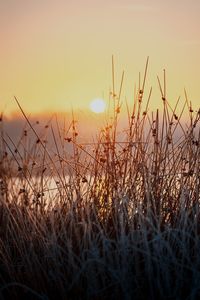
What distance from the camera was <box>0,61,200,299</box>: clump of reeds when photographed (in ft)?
9.85

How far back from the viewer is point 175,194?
12.7ft

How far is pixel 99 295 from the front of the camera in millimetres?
3010

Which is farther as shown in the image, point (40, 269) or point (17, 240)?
point (17, 240)

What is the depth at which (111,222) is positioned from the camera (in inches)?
147

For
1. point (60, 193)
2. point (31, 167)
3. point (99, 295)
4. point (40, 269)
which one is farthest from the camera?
point (31, 167)

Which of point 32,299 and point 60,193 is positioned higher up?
point 60,193

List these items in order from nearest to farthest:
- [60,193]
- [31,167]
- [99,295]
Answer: [99,295] < [60,193] < [31,167]

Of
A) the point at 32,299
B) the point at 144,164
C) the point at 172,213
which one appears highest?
the point at 144,164

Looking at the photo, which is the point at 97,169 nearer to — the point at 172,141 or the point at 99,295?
the point at 172,141

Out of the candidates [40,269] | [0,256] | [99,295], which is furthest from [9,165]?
[99,295]

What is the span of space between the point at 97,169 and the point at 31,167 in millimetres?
761

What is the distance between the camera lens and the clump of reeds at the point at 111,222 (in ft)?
9.85

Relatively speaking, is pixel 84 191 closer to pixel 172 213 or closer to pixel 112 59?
pixel 172 213

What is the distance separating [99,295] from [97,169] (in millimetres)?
1196
